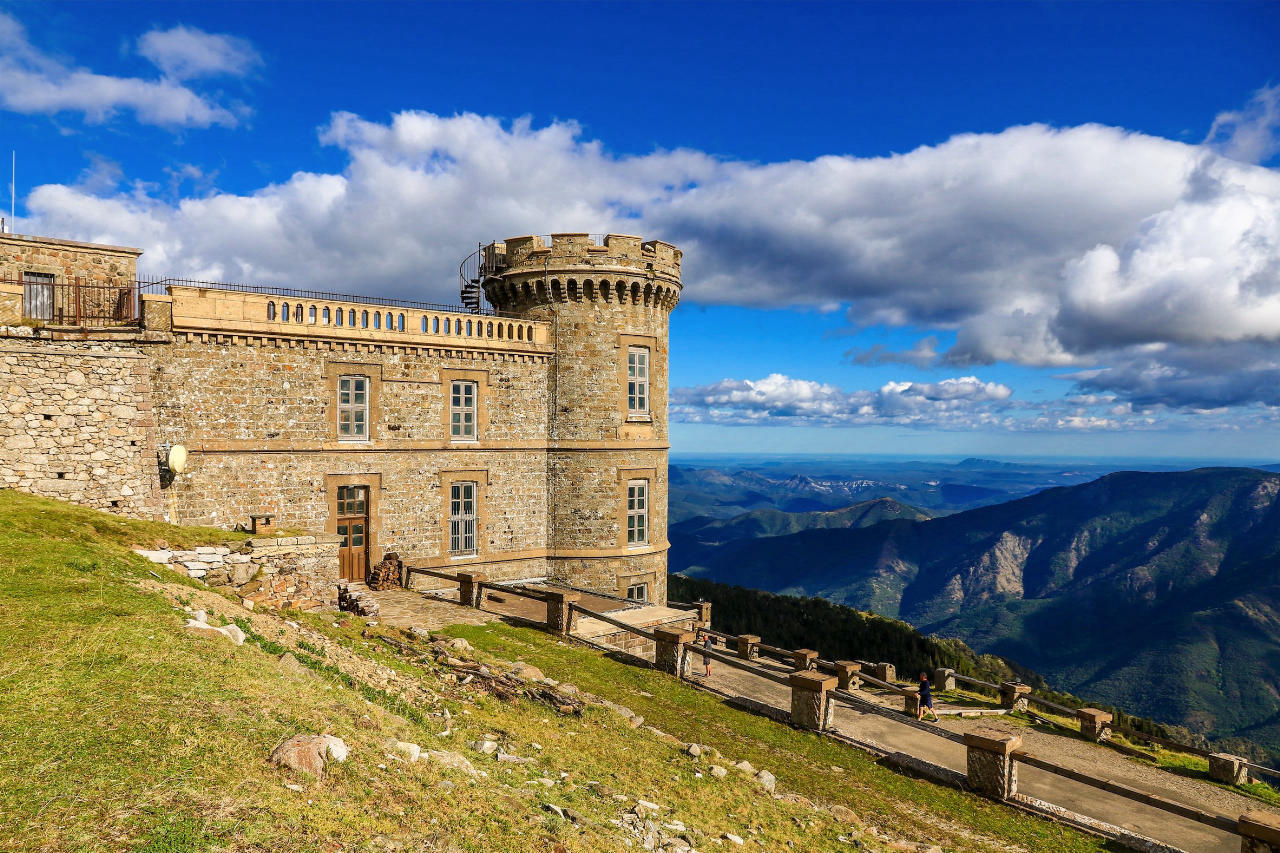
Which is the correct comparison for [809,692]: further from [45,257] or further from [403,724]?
[45,257]

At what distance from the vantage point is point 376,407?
25.6 m

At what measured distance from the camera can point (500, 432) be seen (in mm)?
28734

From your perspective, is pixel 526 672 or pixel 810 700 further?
pixel 810 700

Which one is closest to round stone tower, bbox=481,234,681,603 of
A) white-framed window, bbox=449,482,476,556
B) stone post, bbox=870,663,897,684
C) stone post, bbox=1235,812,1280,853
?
white-framed window, bbox=449,482,476,556

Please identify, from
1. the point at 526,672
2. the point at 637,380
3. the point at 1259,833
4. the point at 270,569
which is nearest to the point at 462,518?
the point at 637,380

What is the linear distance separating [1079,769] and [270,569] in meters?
19.9

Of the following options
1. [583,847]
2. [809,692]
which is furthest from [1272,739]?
[583,847]

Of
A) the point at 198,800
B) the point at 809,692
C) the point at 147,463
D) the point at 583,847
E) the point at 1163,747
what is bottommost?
the point at 1163,747

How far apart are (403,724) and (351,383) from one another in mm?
17418

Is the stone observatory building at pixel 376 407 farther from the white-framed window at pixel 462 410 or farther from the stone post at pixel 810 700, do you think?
the stone post at pixel 810 700

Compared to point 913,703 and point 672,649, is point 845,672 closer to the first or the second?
point 913,703

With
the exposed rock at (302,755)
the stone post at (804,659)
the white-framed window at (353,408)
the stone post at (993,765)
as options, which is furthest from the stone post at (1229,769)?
the white-framed window at (353,408)

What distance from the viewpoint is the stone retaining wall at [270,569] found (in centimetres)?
1599

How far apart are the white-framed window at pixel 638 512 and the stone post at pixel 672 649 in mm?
10427
